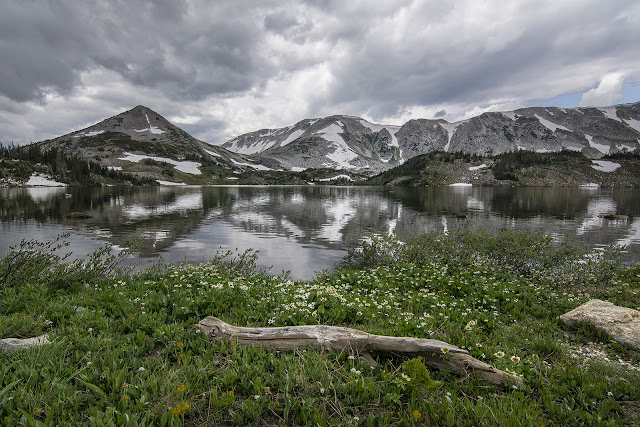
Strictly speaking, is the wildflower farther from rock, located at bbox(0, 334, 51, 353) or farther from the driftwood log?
rock, located at bbox(0, 334, 51, 353)

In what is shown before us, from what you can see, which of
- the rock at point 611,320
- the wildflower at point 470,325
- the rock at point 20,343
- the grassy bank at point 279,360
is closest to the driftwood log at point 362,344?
the grassy bank at point 279,360

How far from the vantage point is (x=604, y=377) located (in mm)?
5820

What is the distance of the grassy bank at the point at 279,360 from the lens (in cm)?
466

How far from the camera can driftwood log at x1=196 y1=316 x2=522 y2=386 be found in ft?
18.8

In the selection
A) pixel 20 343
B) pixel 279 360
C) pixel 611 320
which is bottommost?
pixel 611 320

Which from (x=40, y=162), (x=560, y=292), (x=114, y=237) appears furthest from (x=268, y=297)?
(x=40, y=162)

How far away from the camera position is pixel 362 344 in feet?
20.8

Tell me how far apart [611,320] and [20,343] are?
14.4m

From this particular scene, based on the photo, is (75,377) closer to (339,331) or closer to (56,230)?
(339,331)

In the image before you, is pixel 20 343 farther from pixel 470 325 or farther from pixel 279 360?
pixel 470 325

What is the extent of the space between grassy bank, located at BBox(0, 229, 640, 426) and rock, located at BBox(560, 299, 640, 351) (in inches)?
11.4

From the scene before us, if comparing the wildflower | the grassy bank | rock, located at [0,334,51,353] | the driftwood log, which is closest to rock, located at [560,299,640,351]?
the grassy bank

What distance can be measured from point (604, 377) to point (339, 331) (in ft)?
17.0

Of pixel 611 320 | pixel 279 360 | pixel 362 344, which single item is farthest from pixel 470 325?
pixel 279 360
